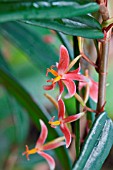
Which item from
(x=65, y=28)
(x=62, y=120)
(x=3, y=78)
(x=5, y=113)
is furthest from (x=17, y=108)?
(x=65, y=28)

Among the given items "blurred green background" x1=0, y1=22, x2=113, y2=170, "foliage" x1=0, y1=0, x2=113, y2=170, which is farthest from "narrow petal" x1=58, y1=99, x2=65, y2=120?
"blurred green background" x1=0, y1=22, x2=113, y2=170

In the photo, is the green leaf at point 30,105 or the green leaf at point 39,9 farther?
the green leaf at point 30,105

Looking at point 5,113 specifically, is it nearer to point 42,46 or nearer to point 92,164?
point 42,46

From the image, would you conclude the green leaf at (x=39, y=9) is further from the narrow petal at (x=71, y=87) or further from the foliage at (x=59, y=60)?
the narrow petal at (x=71, y=87)

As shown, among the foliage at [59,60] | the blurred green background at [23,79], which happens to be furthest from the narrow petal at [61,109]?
the blurred green background at [23,79]

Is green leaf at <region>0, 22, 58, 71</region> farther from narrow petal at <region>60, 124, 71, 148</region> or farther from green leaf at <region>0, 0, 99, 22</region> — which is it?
→ green leaf at <region>0, 0, 99, 22</region>

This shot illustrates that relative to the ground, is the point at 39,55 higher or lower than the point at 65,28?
lower
